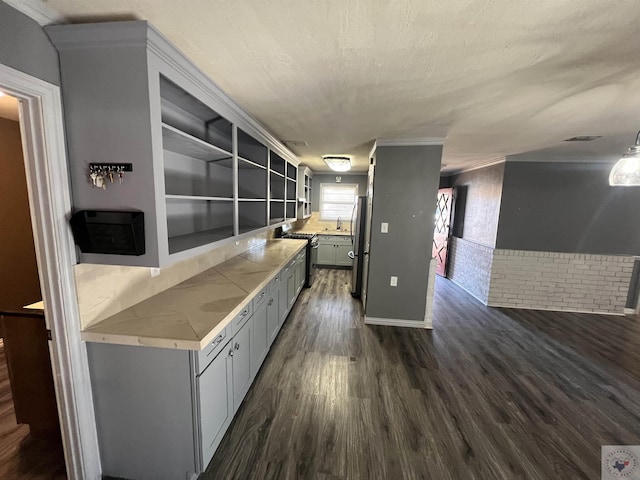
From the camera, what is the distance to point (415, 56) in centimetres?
141

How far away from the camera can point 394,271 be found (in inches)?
138

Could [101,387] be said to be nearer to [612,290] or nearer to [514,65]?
[514,65]

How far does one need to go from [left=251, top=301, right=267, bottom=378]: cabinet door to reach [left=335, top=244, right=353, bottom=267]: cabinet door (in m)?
3.92

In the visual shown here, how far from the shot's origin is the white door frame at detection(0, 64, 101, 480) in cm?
116

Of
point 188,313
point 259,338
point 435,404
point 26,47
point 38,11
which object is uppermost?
point 38,11

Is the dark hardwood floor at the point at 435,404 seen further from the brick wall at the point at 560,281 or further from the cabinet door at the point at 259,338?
the brick wall at the point at 560,281

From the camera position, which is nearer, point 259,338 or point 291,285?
point 259,338

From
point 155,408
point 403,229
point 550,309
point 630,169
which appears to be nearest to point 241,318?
point 155,408

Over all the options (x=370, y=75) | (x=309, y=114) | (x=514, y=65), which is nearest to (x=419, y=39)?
(x=370, y=75)

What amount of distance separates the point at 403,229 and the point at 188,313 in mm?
2661

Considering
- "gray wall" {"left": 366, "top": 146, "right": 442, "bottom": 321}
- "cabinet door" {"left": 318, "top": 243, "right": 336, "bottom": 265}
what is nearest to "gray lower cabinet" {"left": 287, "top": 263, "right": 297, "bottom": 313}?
"gray wall" {"left": 366, "top": 146, "right": 442, "bottom": 321}

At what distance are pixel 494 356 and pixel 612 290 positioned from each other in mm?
3019

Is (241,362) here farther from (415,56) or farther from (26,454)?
(415,56)

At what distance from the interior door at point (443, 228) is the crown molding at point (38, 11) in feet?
19.8
